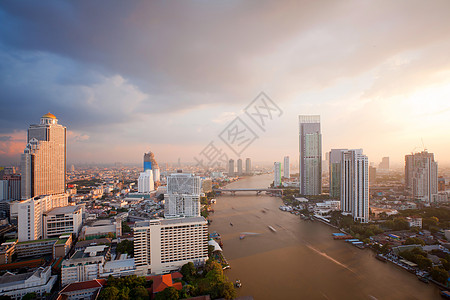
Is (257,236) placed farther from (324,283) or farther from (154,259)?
(154,259)

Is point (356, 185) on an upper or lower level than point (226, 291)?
upper

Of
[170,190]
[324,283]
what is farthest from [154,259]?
[170,190]

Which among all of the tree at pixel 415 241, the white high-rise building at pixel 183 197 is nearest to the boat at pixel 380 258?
the tree at pixel 415 241

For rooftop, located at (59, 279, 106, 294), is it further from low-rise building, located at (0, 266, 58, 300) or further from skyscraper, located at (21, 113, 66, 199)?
skyscraper, located at (21, 113, 66, 199)

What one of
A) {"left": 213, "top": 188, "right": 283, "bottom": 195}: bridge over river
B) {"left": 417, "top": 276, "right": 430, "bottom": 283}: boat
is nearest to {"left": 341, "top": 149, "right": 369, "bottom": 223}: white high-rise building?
{"left": 417, "top": 276, "right": 430, "bottom": 283}: boat

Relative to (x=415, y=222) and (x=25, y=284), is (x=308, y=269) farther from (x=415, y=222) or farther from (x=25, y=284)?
(x=25, y=284)

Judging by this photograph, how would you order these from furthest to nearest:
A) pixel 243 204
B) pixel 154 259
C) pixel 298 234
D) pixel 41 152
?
pixel 243 204, pixel 41 152, pixel 298 234, pixel 154 259

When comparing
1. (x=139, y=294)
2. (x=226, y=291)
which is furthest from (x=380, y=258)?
(x=139, y=294)
